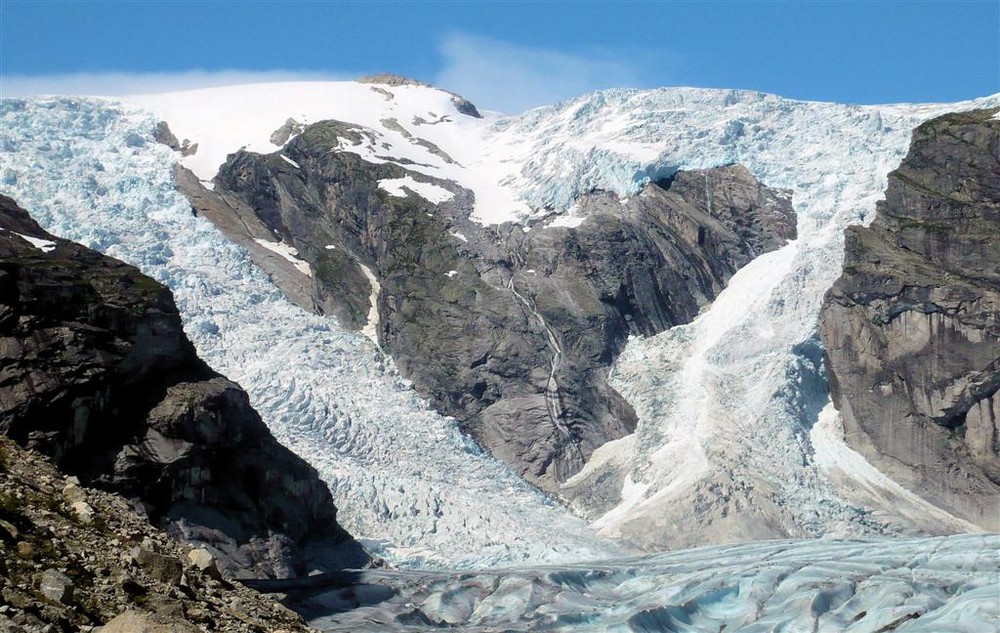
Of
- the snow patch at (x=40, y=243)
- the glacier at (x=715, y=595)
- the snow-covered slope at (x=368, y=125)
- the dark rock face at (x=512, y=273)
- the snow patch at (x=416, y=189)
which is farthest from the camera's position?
the snow-covered slope at (x=368, y=125)

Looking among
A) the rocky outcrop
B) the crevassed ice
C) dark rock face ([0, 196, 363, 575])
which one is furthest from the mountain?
the rocky outcrop

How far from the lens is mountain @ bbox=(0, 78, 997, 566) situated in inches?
2515

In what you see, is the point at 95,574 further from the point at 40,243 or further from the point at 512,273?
the point at 512,273

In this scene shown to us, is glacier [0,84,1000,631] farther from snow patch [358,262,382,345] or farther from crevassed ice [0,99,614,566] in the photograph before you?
snow patch [358,262,382,345]

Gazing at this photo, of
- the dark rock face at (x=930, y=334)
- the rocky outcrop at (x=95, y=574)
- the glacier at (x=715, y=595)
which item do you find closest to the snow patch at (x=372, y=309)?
the dark rock face at (x=930, y=334)

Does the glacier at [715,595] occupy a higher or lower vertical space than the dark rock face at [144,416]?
lower

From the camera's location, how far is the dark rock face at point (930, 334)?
68312 mm

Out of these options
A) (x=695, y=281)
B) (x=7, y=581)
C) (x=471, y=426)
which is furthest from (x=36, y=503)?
(x=695, y=281)

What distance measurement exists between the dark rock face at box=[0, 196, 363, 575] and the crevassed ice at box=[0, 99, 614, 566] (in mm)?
5830

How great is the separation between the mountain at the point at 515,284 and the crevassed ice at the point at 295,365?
15cm

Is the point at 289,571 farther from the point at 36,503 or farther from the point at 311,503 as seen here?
the point at 36,503

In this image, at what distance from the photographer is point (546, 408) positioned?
72.9 meters

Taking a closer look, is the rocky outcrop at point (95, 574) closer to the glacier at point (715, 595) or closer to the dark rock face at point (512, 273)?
the glacier at point (715, 595)

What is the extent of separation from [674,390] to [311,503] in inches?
879
